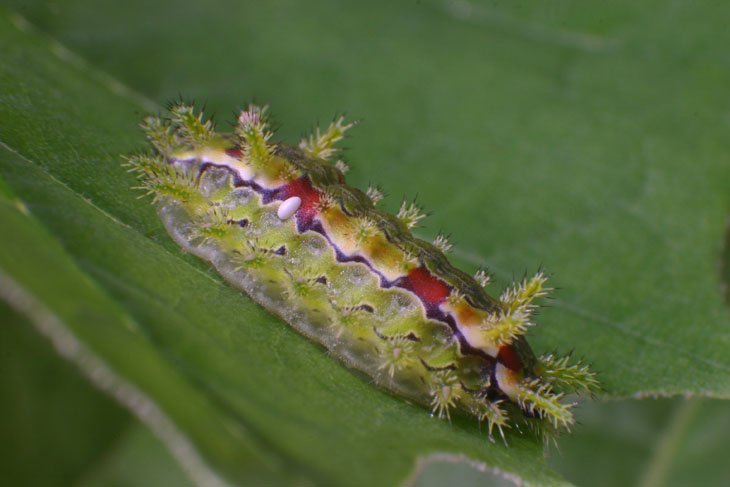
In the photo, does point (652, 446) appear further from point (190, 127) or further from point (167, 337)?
point (167, 337)

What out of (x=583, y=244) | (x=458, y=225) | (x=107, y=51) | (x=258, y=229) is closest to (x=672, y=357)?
(x=583, y=244)

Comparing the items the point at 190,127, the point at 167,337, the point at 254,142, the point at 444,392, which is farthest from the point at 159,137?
the point at 444,392

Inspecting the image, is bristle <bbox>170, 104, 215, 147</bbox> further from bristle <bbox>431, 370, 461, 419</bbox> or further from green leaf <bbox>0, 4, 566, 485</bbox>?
bristle <bbox>431, 370, 461, 419</bbox>

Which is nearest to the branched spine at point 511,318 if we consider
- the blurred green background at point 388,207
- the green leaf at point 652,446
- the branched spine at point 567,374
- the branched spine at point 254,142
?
the branched spine at point 567,374

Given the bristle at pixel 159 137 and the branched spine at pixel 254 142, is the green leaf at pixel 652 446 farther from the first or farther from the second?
the bristle at pixel 159 137

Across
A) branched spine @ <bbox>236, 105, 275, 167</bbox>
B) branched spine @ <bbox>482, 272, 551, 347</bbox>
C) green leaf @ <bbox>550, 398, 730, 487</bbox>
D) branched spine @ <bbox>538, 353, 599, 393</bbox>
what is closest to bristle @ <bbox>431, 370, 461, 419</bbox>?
branched spine @ <bbox>482, 272, 551, 347</bbox>

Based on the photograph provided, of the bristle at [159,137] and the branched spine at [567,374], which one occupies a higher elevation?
the bristle at [159,137]
